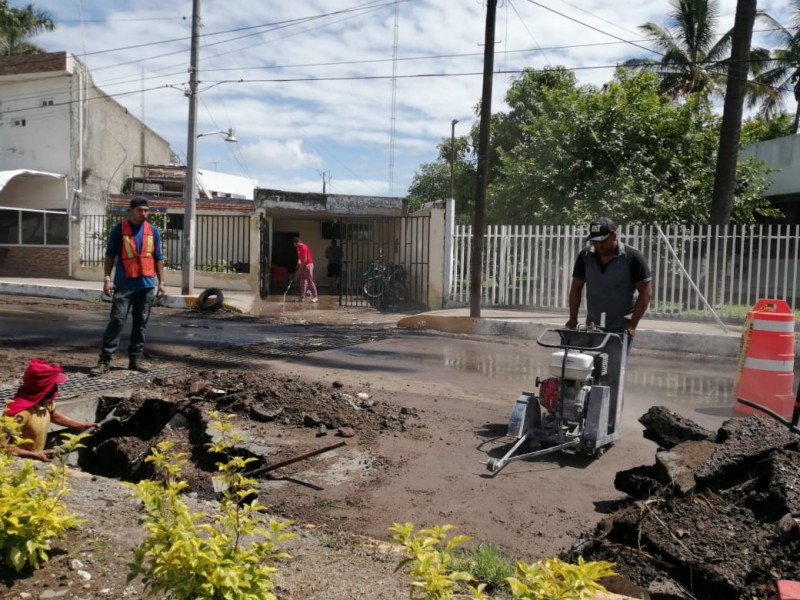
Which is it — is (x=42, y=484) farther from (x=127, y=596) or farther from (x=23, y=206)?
(x=23, y=206)

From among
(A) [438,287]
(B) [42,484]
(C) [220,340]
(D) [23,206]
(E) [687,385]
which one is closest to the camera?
(B) [42,484]

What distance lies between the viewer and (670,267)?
47.4 feet

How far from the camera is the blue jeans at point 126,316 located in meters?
7.26

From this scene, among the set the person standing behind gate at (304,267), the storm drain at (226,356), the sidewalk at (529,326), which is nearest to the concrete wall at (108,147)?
the sidewalk at (529,326)

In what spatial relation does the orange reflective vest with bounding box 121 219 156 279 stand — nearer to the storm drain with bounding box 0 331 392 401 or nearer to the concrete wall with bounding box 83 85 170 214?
the storm drain with bounding box 0 331 392 401

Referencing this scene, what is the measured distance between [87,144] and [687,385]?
21444 mm

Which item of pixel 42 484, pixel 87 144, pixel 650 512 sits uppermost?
pixel 87 144

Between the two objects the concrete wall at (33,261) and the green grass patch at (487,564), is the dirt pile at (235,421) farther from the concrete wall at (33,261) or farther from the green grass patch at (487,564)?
the concrete wall at (33,261)

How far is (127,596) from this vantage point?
2670mm

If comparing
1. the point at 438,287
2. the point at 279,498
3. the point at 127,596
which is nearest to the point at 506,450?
the point at 279,498

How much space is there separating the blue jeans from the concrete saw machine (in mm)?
4153

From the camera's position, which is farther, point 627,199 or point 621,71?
point 621,71

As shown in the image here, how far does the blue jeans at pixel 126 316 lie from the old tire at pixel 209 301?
8.10m

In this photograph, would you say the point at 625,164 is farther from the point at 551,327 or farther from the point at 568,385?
the point at 568,385
